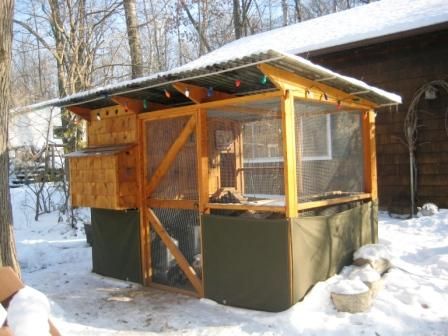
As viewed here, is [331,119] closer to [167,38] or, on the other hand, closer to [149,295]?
[149,295]

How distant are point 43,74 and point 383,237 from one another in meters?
18.0

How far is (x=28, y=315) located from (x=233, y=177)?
3353mm

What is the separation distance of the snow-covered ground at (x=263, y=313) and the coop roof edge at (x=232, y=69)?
2147mm

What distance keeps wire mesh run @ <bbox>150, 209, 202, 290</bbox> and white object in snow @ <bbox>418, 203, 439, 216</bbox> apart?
4.61m

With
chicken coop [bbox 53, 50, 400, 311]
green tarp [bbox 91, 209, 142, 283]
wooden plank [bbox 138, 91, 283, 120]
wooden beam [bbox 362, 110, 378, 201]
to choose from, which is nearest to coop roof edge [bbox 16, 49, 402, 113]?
chicken coop [bbox 53, 50, 400, 311]

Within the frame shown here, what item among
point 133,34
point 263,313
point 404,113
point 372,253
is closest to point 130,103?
point 263,313

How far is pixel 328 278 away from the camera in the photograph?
16.3ft

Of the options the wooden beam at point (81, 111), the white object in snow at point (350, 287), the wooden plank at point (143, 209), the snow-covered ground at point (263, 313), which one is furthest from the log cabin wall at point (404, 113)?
the wooden beam at point (81, 111)

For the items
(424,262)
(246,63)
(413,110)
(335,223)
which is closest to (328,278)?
(335,223)

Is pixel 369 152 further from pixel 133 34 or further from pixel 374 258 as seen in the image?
pixel 133 34

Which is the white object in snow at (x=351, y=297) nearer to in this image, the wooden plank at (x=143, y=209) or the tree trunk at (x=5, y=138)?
the wooden plank at (x=143, y=209)

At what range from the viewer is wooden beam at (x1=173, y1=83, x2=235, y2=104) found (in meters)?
4.81

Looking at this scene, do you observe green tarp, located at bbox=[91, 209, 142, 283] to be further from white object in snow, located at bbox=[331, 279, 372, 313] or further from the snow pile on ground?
the snow pile on ground

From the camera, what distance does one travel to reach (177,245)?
5609mm
